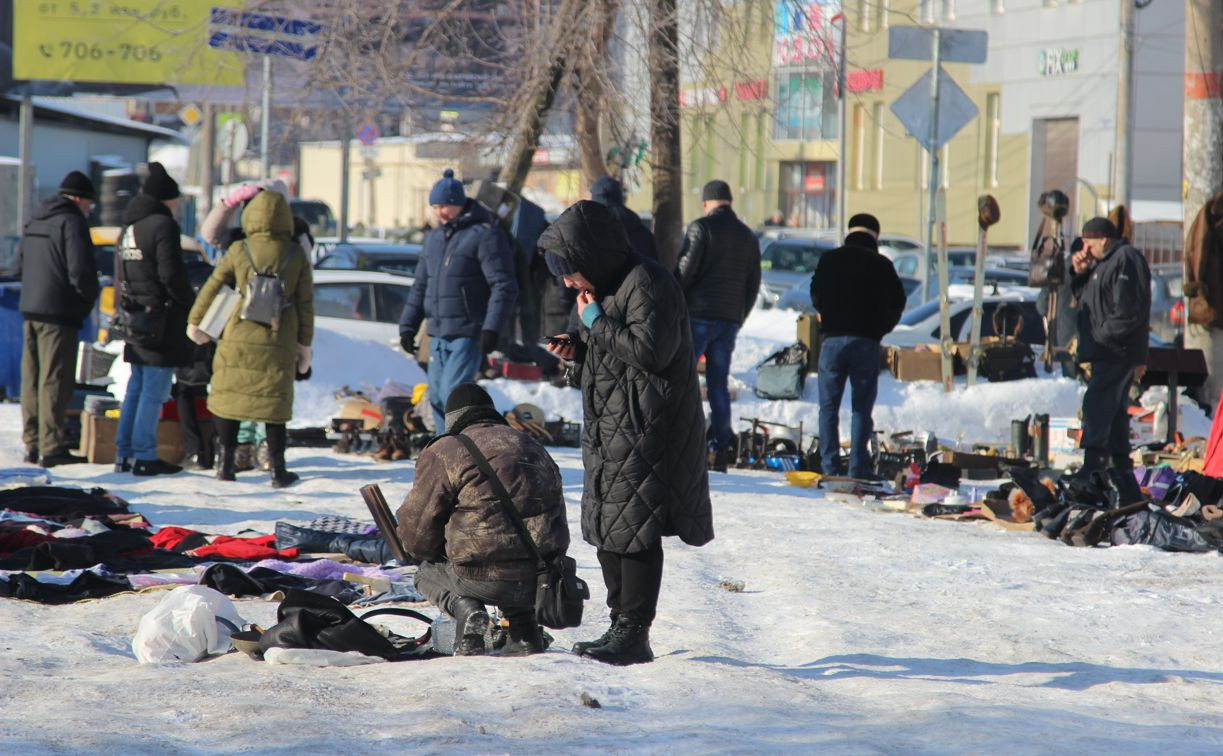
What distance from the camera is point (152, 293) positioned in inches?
400

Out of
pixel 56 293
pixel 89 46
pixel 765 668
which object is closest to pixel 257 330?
pixel 56 293

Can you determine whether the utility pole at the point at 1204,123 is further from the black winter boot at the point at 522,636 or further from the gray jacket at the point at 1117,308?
the black winter boot at the point at 522,636

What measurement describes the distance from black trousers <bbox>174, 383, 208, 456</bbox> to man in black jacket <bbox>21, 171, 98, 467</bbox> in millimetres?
723

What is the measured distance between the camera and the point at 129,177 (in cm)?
3080

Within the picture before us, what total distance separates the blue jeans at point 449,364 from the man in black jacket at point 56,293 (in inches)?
91.2

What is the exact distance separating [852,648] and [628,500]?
4.59 feet

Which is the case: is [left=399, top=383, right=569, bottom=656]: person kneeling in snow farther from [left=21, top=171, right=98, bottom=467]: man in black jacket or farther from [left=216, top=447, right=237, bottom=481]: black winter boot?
[left=21, top=171, right=98, bottom=467]: man in black jacket

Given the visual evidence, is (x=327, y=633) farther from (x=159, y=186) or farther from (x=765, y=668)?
(x=159, y=186)

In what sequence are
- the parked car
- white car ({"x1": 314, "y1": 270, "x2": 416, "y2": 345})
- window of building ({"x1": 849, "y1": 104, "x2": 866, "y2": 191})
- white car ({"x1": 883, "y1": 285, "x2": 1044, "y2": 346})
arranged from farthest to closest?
window of building ({"x1": 849, "y1": 104, "x2": 866, "y2": 191}) < the parked car < white car ({"x1": 883, "y1": 285, "x2": 1044, "y2": 346}) < white car ({"x1": 314, "y1": 270, "x2": 416, "y2": 345})

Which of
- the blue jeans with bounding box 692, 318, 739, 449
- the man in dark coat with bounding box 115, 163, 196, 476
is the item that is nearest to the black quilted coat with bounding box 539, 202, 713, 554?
the man in dark coat with bounding box 115, 163, 196, 476

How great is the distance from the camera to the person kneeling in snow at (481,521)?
5488mm

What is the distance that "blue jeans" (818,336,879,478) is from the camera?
10.8m

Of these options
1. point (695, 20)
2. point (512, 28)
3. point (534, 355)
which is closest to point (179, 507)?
point (534, 355)

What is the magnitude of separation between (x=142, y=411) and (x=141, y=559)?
308 cm
